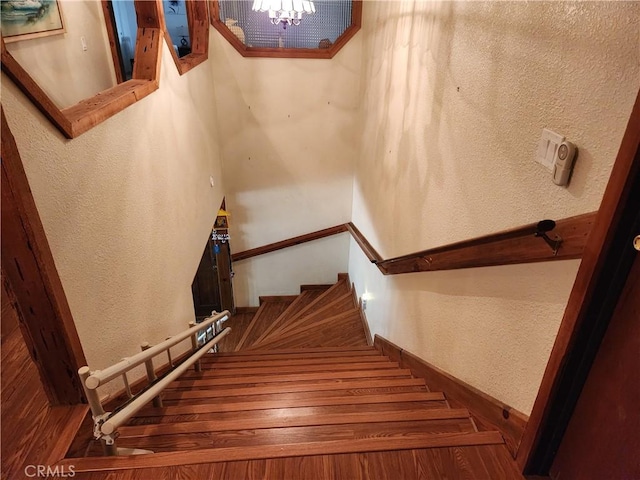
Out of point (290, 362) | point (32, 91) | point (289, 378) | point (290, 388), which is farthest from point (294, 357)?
point (32, 91)

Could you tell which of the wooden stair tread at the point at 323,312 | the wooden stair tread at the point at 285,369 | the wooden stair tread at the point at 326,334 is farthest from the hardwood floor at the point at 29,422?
the wooden stair tread at the point at 323,312

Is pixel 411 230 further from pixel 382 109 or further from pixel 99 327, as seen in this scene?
pixel 99 327

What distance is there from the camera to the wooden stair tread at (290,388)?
201 centimetres

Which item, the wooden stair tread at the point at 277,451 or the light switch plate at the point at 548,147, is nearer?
the light switch plate at the point at 548,147

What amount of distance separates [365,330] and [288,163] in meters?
2.17

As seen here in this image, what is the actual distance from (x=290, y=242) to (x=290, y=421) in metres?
3.52

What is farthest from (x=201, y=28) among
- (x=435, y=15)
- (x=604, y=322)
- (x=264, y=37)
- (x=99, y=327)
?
(x=604, y=322)

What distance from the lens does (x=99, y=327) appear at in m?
1.52

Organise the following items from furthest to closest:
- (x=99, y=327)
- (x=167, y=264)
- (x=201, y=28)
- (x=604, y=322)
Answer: (x=201, y=28)
(x=167, y=264)
(x=99, y=327)
(x=604, y=322)

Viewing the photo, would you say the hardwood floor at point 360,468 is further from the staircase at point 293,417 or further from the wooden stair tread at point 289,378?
the wooden stair tread at point 289,378

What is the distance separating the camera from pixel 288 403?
6.09ft

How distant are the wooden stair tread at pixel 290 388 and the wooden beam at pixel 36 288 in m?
0.75

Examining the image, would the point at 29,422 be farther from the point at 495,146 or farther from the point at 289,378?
the point at 495,146

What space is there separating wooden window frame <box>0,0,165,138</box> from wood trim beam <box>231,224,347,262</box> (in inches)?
121
